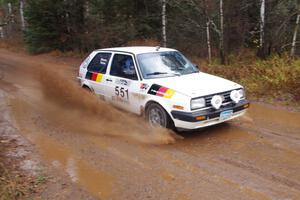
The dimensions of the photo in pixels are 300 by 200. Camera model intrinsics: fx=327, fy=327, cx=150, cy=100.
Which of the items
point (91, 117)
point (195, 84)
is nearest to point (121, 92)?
point (91, 117)

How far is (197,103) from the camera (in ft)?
19.5

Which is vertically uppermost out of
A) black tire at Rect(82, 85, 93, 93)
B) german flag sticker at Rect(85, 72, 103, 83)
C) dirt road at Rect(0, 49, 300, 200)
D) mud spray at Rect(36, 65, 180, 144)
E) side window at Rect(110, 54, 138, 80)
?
side window at Rect(110, 54, 138, 80)

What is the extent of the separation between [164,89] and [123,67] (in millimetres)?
1515

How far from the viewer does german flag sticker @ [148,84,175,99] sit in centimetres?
617

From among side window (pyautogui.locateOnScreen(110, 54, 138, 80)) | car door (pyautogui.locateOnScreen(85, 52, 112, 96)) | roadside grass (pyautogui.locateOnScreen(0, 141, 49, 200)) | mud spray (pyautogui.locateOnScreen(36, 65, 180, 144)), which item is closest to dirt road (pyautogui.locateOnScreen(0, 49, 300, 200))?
mud spray (pyautogui.locateOnScreen(36, 65, 180, 144))

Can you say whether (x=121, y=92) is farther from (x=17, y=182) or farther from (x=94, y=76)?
(x=17, y=182)

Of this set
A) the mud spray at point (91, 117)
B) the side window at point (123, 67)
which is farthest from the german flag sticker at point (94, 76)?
the side window at point (123, 67)

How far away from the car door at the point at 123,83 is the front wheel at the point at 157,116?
0.34 metres

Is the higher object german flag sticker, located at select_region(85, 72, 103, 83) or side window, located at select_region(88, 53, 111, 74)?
side window, located at select_region(88, 53, 111, 74)

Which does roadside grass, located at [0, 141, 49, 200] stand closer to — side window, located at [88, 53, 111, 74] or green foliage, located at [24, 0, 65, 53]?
side window, located at [88, 53, 111, 74]

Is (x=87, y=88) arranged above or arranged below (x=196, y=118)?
above

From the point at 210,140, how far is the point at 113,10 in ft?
51.0

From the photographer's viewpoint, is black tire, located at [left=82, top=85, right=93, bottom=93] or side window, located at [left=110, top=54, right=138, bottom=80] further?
black tire, located at [left=82, top=85, right=93, bottom=93]

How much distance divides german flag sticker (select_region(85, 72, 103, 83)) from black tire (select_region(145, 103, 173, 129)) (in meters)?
1.95
